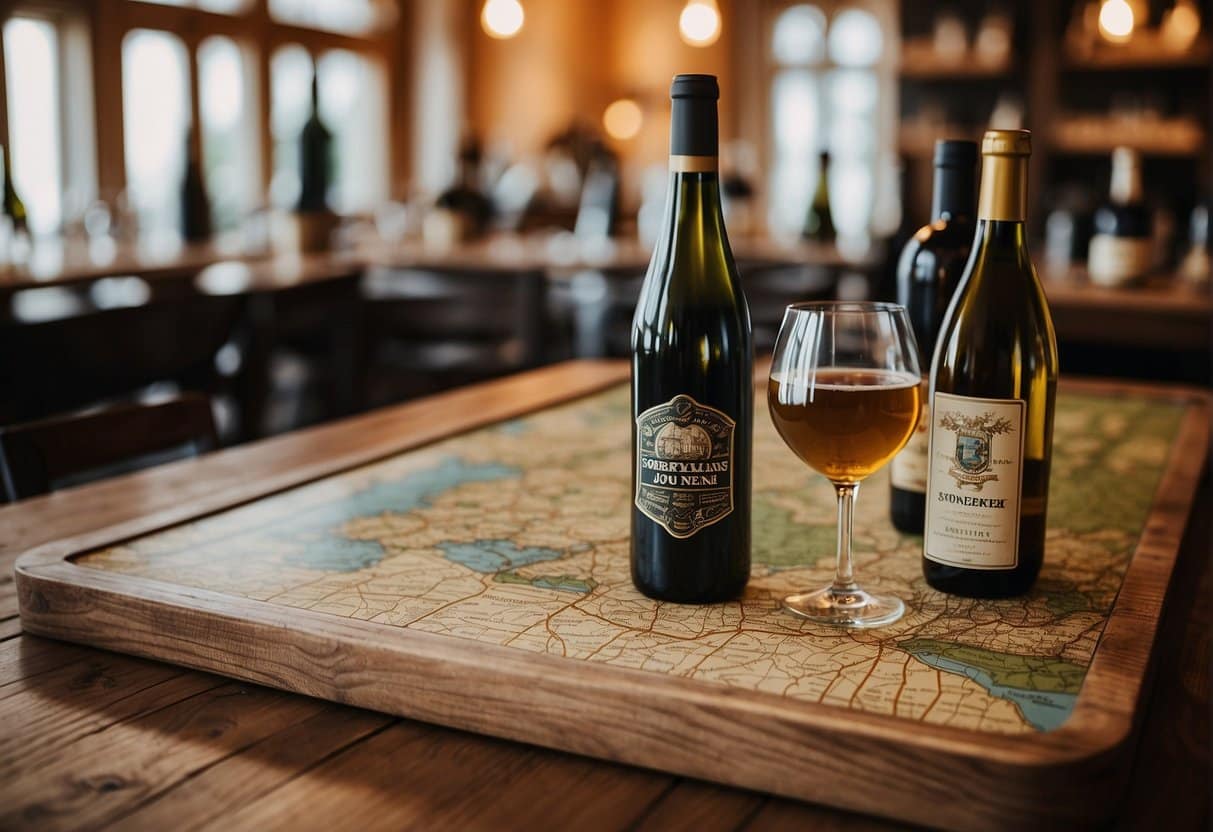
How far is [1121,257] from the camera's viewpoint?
3.23 metres

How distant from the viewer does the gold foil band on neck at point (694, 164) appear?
0.89 m

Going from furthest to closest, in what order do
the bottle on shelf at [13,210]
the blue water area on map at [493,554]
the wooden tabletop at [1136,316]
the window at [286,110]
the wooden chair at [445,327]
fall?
1. the window at [286,110]
2. the bottle on shelf at [13,210]
3. the wooden chair at [445,327]
4. the wooden tabletop at [1136,316]
5. the blue water area on map at [493,554]

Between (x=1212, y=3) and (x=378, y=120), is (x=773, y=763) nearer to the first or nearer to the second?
(x=1212, y=3)

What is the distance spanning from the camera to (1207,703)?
87 centimetres

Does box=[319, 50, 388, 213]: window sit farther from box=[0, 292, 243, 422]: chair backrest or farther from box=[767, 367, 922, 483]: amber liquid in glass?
box=[767, 367, 922, 483]: amber liquid in glass

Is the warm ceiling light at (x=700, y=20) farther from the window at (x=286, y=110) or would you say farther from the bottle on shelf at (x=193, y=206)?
the window at (x=286, y=110)

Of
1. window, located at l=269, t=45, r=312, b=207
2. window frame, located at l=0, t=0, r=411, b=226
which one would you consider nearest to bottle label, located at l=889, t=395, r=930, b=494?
window frame, located at l=0, t=0, r=411, b=226

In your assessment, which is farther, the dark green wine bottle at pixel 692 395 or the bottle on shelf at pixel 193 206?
the bottle on shelf at pixel 193 206

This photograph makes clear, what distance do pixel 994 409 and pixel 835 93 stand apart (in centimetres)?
865

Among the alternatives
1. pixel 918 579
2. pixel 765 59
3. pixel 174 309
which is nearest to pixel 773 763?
pixel 918 579

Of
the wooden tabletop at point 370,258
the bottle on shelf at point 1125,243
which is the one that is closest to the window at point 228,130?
the wooden tabletop at point 370,258

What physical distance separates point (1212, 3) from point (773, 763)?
24.6 feet

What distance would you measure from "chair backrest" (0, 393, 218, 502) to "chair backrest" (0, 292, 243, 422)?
801 mm

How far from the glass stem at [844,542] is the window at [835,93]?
823cm
